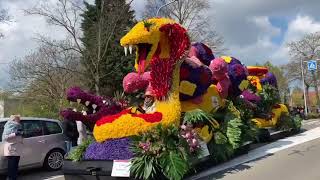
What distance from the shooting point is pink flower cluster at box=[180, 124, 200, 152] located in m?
9.02

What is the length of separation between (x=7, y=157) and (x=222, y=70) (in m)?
5.48

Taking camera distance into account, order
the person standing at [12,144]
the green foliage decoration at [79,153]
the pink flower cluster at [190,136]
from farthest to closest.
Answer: the person standing at [12,144] → the pink flower cluster at [190,136] → the green foliage decoration at [79,153]

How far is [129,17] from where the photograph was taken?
29.7 metres

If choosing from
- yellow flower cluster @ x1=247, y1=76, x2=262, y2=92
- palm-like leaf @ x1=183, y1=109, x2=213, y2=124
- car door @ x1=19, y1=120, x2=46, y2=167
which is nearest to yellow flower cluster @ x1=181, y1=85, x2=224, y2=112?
palm-like leaf @ x1=183, y1=109, x2=213, y2=124

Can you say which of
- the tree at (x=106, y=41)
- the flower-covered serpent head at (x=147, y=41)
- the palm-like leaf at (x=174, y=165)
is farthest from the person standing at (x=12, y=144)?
the tree at (x=106, y=41)

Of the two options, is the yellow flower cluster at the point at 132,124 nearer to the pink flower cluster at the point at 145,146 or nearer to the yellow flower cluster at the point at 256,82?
the pink flower cluster at the point at 145,146

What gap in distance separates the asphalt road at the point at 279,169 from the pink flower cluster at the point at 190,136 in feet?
2.16

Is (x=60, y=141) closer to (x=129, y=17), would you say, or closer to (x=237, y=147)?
(x=237, y=147)

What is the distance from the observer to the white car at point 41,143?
12.6m

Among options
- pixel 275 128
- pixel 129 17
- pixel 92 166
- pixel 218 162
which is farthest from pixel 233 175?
pixel 129 17

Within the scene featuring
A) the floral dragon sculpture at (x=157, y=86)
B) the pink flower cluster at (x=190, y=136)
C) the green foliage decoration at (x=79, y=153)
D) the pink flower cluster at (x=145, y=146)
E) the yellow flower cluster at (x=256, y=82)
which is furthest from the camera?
the yellow flower cluster at (x=256, y=82)

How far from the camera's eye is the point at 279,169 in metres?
9.83

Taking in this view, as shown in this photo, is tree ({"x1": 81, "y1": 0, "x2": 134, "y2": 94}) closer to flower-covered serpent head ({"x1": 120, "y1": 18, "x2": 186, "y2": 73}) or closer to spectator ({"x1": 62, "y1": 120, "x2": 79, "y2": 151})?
spectator ({"x1": 62, "y1": 120, "x2": 79, "y2": 151})

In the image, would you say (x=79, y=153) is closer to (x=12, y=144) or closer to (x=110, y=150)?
(x=110, y=150)
